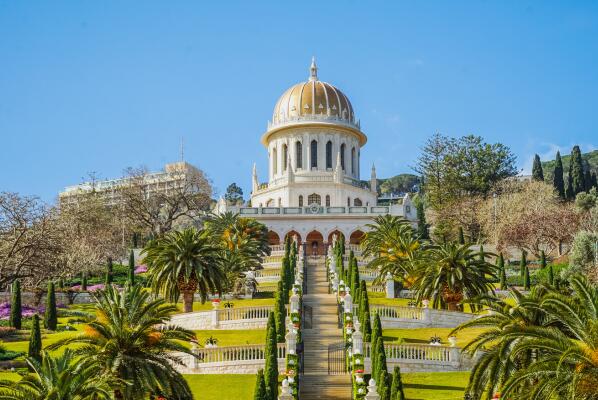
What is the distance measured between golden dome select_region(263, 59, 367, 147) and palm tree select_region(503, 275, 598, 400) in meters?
66.2

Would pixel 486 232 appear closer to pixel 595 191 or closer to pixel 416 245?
pixel 595 191

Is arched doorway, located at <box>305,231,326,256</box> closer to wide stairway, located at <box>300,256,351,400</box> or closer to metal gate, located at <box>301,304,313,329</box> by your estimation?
wide stairway, located at <box>300,256,351,400</box>

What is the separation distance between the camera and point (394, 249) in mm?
53438

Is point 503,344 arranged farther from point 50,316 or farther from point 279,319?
point 50,316

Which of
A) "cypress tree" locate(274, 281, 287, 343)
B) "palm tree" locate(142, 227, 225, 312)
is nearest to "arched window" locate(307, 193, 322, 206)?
"palm tree" locate(142, 227, 225, 312)

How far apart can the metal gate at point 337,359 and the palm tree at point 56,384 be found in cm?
1401

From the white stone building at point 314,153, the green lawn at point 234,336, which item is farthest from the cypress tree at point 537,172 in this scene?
the green lawn at point 234,336

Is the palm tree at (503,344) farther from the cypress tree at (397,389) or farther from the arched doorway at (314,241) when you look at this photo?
the arched doorway at (314,241)

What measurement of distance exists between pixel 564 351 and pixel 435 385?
1103cm

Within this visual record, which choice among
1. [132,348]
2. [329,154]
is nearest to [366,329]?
[132,348]

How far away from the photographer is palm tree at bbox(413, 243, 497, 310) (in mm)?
44062

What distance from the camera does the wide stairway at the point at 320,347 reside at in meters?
31.1

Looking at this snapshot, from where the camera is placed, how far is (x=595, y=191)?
91.7 meters

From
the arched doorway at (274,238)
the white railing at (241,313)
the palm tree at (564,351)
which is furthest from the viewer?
the arched doorway at (274,238)
